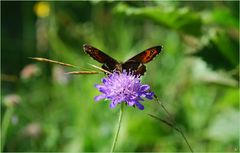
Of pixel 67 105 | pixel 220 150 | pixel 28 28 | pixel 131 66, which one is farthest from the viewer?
pixel 28 28

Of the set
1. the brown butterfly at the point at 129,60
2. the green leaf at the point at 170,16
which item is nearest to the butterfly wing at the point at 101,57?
the brown butterfly at the point at 129,60

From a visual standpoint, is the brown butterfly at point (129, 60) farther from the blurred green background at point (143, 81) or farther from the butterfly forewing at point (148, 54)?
the blurred green background at point (143, 81)

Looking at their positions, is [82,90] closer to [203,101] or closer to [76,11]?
[203,101]

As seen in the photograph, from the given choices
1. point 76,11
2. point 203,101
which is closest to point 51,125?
point 203,101

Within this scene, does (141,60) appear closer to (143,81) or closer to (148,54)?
(148,54)

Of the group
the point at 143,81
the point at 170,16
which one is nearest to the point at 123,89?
the point at 170,16

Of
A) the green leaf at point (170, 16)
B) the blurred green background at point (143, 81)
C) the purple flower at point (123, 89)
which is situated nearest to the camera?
the purple flower at point (123, 89)
